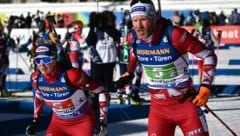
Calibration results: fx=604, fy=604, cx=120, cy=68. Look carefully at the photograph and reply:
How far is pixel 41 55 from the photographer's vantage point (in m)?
5.80

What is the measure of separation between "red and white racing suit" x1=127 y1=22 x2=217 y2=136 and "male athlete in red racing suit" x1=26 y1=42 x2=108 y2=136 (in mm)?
639

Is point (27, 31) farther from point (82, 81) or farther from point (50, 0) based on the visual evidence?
point (82, 81)

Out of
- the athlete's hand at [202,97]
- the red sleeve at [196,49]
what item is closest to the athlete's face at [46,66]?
the red sleeve at [196,49]

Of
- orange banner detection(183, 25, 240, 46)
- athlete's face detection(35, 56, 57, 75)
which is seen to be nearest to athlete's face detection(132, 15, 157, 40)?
athlete's face detection(35, 56, 57, 75)

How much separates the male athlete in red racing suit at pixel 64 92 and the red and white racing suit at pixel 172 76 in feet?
2.10

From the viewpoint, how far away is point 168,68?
5.46m

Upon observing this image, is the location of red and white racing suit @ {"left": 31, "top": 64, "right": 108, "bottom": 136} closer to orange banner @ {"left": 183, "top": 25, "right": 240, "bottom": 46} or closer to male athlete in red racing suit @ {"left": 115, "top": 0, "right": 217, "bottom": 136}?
male athlete in red racing suit @ {"left": 115, "top": 0, "right": 217, "bottom": 136}

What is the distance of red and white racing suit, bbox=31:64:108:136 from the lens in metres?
5.85

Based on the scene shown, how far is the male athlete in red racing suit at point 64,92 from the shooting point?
582 centimetres

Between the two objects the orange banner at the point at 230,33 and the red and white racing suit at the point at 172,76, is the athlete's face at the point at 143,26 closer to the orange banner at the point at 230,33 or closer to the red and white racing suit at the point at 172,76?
the red and white racing suit at the point at 172,76

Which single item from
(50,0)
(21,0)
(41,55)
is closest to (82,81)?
(41,55)

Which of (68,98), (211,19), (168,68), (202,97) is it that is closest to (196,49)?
(168,68)

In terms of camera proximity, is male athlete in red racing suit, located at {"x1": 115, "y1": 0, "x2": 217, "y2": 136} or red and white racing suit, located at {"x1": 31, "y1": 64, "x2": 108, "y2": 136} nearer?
male athlete in red racing suit, located at {"x1": 115, "y1": 0, "x2": 217, "y2": 136}

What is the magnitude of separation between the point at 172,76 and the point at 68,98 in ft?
3.53
